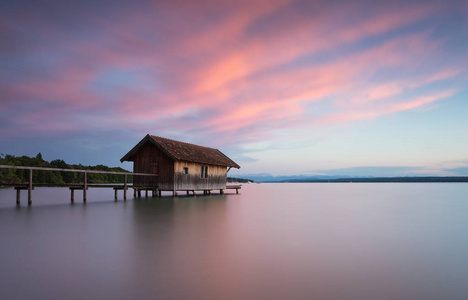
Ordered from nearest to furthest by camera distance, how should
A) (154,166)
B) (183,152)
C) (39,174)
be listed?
(154,166) → (183,152) → (39,174)

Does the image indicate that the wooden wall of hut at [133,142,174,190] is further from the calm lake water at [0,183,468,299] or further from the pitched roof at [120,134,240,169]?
the calm lake water at [0,183,468,299]

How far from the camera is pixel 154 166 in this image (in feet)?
100.0

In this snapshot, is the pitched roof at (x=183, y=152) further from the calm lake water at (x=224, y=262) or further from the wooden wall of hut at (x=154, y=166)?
the calm lake water at (x=224, y=262)

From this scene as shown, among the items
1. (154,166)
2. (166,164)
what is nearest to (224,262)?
(166,164)

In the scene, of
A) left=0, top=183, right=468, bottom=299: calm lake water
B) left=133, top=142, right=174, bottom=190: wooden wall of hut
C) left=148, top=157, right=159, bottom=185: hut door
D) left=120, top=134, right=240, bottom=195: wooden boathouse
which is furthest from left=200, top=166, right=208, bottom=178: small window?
left=0, top=183, right=468, bottom=299: calm lake water

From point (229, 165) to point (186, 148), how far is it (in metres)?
6.82

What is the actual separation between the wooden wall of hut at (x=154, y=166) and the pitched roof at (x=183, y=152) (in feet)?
2.25

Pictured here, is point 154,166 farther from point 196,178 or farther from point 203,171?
point 203,171

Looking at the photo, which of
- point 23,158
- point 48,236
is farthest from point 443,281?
point 23,158

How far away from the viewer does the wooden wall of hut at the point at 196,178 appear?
99.2ft

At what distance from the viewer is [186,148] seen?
1331 inches

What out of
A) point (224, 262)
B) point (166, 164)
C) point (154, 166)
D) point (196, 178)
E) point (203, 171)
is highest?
point (166, 164)

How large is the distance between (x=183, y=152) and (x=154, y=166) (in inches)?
114

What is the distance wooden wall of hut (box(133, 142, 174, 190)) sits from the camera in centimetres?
2988
